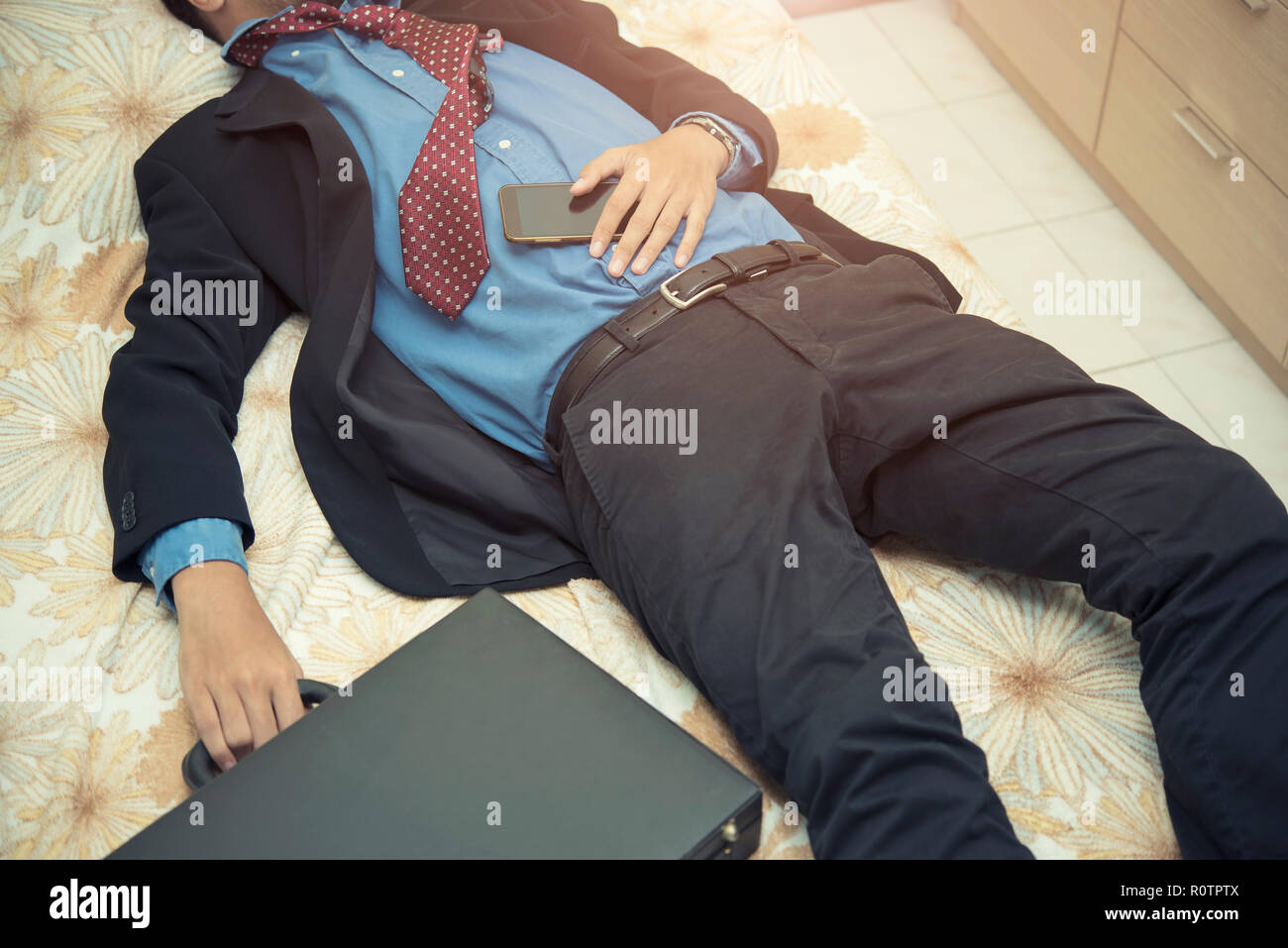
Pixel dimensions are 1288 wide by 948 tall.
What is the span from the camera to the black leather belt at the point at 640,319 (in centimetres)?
120

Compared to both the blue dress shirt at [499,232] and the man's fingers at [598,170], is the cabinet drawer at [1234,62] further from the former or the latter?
the man's fingers at [598,170]

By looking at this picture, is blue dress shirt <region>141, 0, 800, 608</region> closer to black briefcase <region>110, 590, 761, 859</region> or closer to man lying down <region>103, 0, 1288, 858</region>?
man lying down <region>103, 0, 1288, 858</region>

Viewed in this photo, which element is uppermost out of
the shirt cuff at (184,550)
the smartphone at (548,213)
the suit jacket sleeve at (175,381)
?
the smartphone at (548,213)

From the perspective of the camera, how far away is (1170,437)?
1.05 m

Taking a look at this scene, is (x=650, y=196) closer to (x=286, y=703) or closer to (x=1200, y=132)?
(x=286, y=703)

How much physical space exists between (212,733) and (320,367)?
414 millimetres

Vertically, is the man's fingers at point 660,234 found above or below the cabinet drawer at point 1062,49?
below

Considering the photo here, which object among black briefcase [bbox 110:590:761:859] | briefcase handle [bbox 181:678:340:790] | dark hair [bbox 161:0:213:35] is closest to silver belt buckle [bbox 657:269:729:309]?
black briefcase [bbox 110:590:761:859]

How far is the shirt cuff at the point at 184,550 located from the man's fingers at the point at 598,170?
1.68ft

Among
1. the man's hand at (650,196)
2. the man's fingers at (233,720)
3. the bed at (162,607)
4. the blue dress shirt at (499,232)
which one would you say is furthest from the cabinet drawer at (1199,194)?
the man's fingers at (233,720)

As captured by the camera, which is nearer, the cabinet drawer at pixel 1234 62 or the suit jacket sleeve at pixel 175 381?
the suit jacket sleeve at pixel 175 381

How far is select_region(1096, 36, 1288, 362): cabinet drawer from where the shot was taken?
1669mm

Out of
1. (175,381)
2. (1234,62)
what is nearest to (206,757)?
(175,381)

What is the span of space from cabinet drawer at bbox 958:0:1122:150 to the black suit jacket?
83 centimetres
